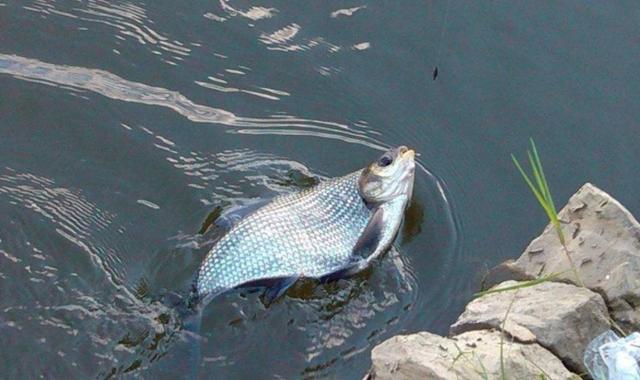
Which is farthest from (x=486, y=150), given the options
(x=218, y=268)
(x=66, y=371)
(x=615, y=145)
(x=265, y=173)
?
(x=66, y=371)

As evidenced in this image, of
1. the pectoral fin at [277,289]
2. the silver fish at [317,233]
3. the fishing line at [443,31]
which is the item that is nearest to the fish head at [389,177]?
the silver fish at [317,233]

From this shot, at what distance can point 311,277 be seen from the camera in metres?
6.06

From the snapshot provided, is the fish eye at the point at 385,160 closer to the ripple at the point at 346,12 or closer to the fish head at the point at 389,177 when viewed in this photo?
the fish head at the point at 389,177

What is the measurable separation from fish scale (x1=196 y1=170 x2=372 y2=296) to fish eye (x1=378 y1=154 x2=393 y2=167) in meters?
0.15

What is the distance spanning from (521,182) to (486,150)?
32 centimetres

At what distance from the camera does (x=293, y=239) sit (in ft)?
19.9

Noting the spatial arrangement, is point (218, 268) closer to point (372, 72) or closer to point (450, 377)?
point (450, 377)

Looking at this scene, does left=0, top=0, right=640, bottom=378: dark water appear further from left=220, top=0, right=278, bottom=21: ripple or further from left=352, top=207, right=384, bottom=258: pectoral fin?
left=352, top=207, right=384, bottom=258: pectoral fin

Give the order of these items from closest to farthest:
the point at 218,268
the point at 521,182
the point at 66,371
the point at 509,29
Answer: the point at 66,371
the point at 218,268
the point at 521,182
the point at 509,29

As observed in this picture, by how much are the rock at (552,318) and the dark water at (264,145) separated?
67 centimetres

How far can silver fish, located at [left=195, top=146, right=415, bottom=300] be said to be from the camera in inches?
230

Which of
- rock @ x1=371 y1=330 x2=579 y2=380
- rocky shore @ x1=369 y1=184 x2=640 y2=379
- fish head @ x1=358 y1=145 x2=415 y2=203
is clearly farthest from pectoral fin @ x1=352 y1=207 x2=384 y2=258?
rock @ x1=371 y1=330 x2=579 y2=380

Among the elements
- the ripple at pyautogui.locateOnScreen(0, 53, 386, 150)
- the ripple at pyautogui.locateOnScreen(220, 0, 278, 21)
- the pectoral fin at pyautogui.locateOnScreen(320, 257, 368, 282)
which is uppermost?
the ripple at pyautogui.locateOnScreen(220, 0, 278, 21)

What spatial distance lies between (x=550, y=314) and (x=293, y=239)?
1.51 metres
